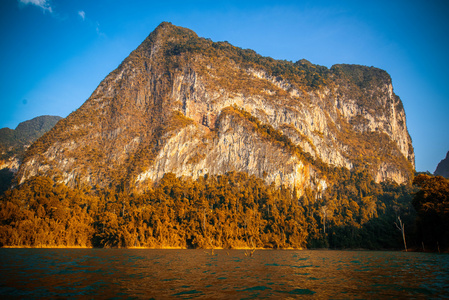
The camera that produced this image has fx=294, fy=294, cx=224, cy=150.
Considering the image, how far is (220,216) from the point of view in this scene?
388 ft

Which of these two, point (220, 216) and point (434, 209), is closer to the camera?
point (434, 209)

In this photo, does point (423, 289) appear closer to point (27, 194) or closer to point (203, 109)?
point (27, 194)

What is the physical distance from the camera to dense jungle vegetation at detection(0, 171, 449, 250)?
80.6 metres

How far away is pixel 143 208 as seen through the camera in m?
116

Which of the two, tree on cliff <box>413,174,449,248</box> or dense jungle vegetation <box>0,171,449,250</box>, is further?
dense jungle vegetation <box>0,171,449,250</box>

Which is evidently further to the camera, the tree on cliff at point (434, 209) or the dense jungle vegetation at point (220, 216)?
the dense jungle vegetation at point (220, 216)

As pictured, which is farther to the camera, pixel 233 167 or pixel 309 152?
pixel 309 152

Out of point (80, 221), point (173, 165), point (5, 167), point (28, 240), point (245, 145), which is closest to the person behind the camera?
point (28, 240)

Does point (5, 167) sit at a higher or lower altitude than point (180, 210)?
higher

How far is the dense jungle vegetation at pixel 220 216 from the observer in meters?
80.6

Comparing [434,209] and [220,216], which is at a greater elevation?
[434,209]

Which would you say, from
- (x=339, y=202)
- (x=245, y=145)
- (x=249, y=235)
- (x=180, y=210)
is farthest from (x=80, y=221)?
(x=339, y=202)

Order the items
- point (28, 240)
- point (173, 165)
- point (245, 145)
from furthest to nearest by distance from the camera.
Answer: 1. point (245, 145)
2. point (173, 165)
3. point (28, 240)

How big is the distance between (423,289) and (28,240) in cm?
9300
